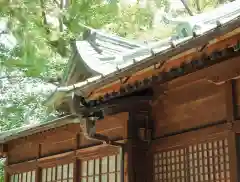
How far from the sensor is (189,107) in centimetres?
721

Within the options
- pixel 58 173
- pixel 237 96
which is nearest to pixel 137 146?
pixel 237 96

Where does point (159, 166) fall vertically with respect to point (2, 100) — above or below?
below

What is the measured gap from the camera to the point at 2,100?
2148 centimetres

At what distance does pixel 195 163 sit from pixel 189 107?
2.81 ft

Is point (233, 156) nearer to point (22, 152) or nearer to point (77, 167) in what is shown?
point (77, 167)

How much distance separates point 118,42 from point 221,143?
209 inches

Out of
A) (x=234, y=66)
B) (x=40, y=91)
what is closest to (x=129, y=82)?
(x=234, y=66)

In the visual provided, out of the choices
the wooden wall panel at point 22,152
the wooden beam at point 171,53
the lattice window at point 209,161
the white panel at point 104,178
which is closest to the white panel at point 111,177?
the white panel at point 104,178

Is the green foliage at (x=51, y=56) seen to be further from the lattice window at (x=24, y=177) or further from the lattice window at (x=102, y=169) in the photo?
the lattice window at (x=102, y=169)

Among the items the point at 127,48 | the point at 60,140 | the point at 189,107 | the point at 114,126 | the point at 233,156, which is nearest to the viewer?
the point at 233,156

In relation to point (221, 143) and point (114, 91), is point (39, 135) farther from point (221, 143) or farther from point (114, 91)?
point (221, 143)

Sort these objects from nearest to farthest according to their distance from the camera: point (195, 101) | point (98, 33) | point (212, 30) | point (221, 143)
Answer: point (212, 30)
point (221, 143)
point (195, 101)
point (98, 33)

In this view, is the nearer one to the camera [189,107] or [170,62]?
[170,62]

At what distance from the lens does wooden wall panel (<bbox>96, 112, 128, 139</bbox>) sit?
320 inches
